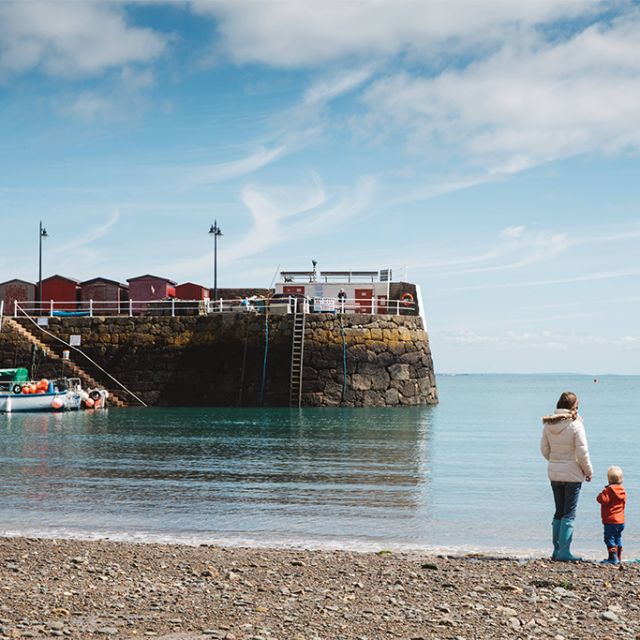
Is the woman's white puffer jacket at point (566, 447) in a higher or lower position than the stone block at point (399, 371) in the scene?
lower

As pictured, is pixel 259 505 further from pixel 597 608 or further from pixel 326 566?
pixel 597 608

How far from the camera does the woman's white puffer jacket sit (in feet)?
30.2

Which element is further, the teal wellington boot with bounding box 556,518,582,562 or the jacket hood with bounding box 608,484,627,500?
the teal wellington boot with bounding box 556,518,582,562

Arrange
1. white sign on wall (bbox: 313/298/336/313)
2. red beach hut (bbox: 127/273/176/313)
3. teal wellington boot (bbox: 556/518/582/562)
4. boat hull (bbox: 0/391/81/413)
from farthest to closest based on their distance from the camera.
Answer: red beach hut (bbox: 127/273/176/313) → white sign on wall (bbox: 313/298/336/313) → boat hull (bbox: 0/391/81/413) → teal wellington boot (bbox: 556/518/582/562)

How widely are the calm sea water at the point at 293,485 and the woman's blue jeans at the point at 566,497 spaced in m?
1.97

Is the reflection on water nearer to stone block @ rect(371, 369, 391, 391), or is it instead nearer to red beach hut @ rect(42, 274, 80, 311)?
stone block @ rect(371, 369, 391, 391)

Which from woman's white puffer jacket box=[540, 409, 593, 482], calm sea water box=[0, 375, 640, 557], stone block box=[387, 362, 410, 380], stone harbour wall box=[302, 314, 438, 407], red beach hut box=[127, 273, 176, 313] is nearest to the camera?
woman's white puffer jacket box=[540, 409, 593, 482]

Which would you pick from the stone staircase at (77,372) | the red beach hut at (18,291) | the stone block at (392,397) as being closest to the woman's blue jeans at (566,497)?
the stone block at (392,397)

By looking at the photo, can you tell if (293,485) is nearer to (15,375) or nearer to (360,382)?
(360,382)

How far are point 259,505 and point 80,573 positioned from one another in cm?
616

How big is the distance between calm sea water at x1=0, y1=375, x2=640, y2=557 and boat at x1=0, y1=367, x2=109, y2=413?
18.8 feet

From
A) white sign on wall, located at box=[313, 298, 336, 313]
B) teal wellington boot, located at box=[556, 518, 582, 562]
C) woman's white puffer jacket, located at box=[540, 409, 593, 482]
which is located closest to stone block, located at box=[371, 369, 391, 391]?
white sign on wall, located at box=[313, 298, 336, 313]

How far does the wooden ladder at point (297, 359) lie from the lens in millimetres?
40406

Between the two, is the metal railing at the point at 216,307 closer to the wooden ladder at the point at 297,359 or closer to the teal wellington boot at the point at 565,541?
the wooden ladder at the point at 297,359
